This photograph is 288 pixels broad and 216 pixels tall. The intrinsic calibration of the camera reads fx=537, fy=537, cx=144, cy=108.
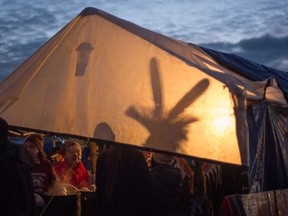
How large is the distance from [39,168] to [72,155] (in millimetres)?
1131

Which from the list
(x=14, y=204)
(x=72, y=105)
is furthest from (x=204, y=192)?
(x=14, y=204)

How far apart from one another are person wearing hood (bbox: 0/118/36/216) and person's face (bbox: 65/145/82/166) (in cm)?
325

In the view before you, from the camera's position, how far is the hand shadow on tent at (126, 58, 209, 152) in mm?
5297

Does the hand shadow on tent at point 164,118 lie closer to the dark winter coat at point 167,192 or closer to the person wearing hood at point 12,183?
the dark winter coat at point 167,192

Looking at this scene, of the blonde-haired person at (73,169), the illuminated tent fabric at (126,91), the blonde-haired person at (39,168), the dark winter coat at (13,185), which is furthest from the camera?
the blonde-haired person at (73,169)

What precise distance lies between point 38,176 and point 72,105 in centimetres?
122

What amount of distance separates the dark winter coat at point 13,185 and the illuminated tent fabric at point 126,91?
4.47 feet

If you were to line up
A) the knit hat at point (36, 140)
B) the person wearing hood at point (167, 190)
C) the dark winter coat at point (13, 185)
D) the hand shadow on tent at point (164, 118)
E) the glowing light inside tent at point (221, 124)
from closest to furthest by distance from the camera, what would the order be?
the dark winter coat at point (13, 185), the glowing light inside tent at point (221, 124), the hand shadow on tent at point (164, 118), the person wearing hood at point (167, 190), the knit hat at point (36, 140)

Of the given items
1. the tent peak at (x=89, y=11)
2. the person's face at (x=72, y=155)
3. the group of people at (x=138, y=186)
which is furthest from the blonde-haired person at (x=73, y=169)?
the tent peak at (x=89, y=11)

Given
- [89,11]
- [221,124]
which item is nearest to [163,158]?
[221,124]

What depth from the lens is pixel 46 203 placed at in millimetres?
6344

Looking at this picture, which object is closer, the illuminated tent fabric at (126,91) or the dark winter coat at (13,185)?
the dark winter coat at (13,185)

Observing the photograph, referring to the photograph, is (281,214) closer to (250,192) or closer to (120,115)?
(250,192)

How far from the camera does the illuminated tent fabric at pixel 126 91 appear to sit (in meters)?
5.18
